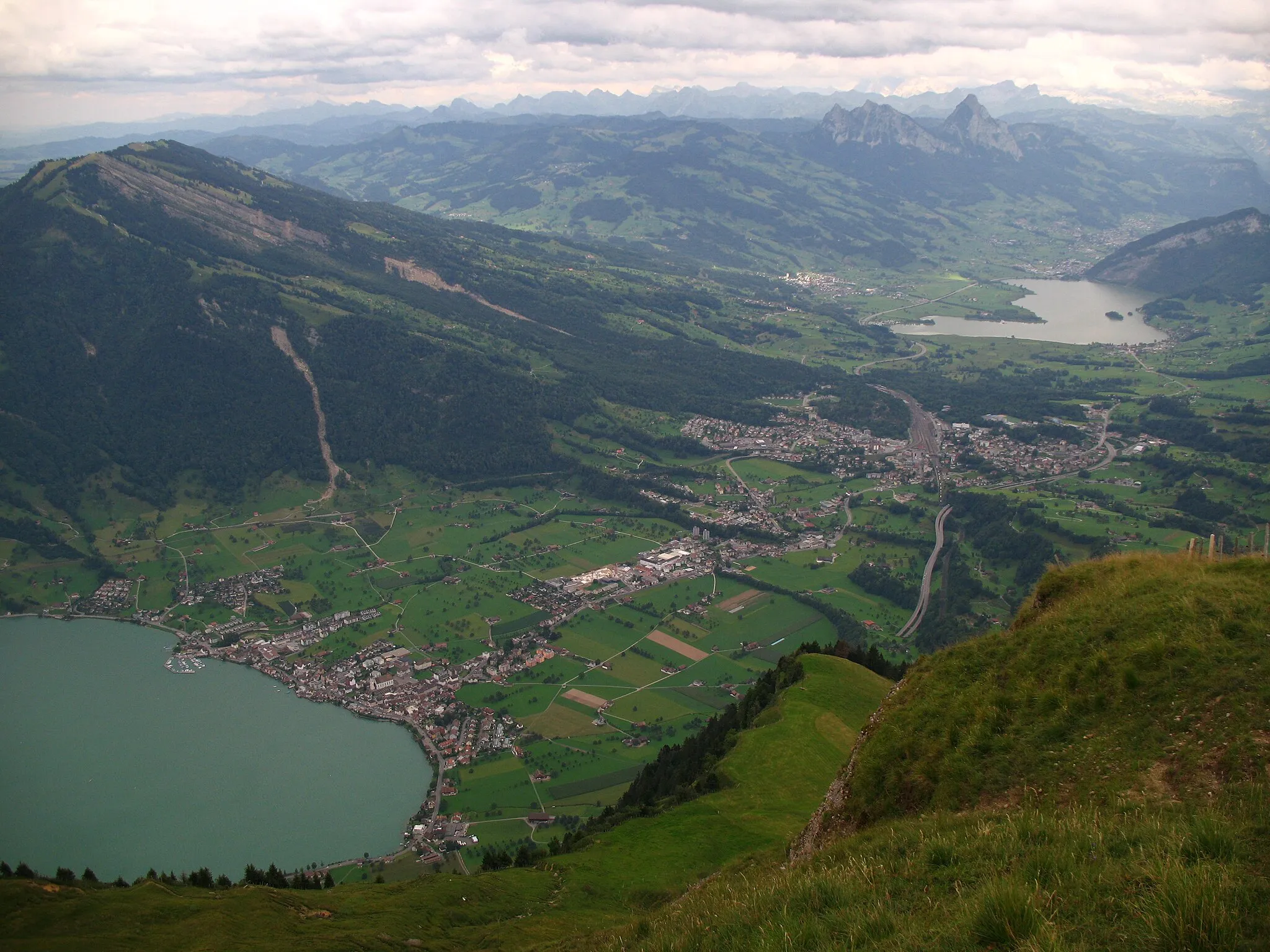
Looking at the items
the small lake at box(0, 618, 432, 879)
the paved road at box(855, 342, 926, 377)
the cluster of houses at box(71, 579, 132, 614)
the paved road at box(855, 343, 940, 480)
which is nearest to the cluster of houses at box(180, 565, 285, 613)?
the cluster of houses at box(71, 579, 132, 614)

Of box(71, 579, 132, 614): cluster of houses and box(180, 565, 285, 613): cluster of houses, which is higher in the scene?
box(71, 579, 132, 614): cluster of houses

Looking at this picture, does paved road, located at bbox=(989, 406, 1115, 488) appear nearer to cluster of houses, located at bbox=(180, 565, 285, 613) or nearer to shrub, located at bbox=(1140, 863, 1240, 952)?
cluster of houses, located at bbox=(180, 565, 285, 613)

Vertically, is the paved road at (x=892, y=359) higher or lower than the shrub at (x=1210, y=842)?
lower

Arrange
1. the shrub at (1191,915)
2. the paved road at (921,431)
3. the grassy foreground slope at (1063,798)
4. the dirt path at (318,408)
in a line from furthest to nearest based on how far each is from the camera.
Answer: the paved road at (921,431) < the dirt path at (318,408) < the grassy foreground slope at (1063,798) < the shrub at (1191,915)

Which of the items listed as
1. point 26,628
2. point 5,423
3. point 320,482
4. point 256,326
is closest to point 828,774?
point 26,628

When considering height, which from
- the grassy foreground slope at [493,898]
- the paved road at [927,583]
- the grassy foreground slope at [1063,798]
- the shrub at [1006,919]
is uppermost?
the shrub at [1006,919]

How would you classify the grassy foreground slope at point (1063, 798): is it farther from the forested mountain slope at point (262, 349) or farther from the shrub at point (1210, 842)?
the forested mountain slope at point (262, 349)

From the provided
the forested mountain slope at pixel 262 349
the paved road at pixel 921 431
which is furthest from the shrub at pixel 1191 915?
the forested mountain slope at pixel 262 349
